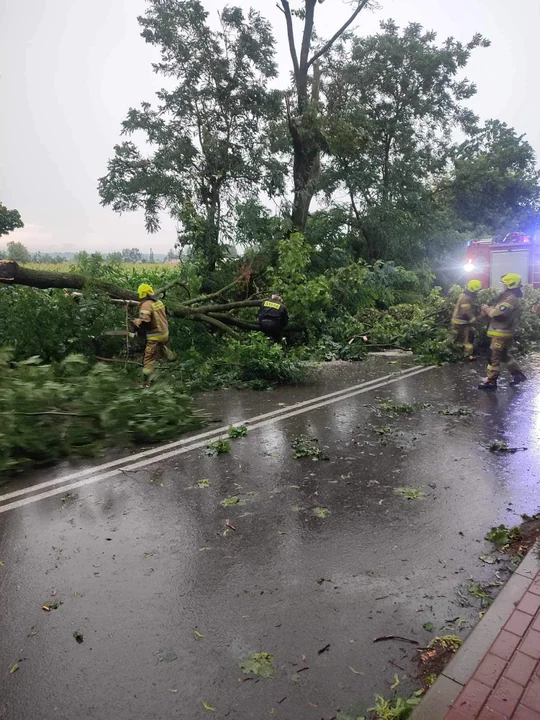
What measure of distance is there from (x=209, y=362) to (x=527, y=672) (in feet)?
24.8

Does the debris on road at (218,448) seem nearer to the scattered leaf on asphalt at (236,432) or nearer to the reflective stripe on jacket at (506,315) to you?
the scattered leaf on asphalt at (236,432)

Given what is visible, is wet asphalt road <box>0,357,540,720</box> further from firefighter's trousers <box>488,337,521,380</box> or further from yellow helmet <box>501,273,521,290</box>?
yellow helmet <box>501,273,521,290</box>

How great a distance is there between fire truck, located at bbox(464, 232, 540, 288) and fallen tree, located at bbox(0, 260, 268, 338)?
35.7ft

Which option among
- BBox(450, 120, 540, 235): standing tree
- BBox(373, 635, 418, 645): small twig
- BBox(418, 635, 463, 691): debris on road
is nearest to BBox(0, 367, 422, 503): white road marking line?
BBox(373, 635, 418, 645): small twig

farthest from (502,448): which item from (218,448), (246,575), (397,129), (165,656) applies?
(397,129)

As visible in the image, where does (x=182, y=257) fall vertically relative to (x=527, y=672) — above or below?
above

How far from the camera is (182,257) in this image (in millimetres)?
15305

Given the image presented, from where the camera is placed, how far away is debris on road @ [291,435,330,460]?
506 cm

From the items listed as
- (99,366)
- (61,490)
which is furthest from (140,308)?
(61,490)

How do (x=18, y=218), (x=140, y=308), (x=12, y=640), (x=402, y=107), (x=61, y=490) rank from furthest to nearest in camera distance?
(x=18, y=218)
(x=402, y=107)
(x=140, y=308)
(x=61, y=490)
(x=12, y=640)

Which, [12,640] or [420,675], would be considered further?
[12,640]

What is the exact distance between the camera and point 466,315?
9992mm

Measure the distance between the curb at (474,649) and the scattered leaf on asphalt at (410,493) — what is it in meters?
1.08

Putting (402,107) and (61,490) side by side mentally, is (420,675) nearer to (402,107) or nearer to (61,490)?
(61,490)
